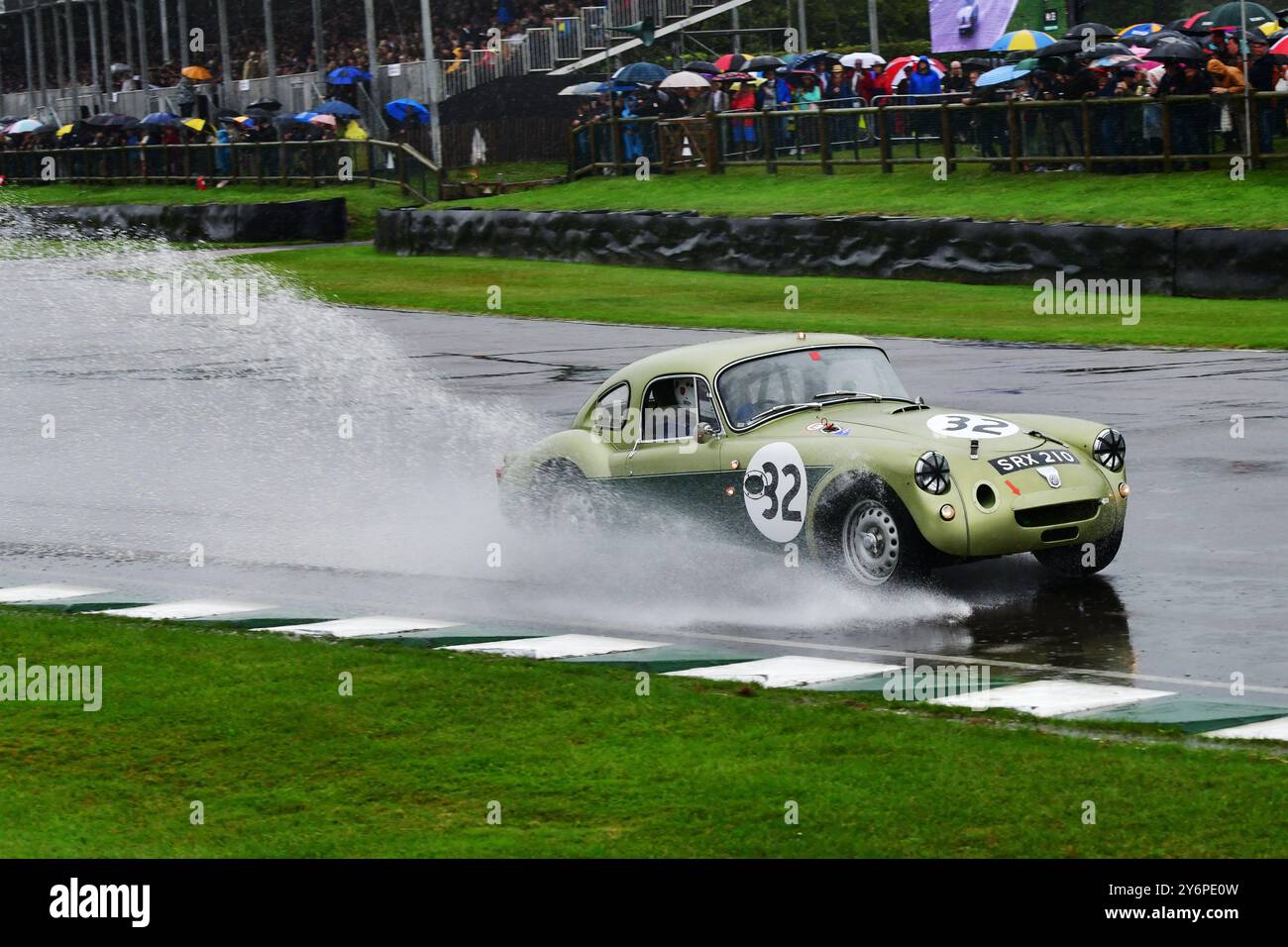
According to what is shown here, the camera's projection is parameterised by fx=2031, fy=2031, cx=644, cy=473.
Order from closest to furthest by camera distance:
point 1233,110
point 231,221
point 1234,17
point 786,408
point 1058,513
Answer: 1. point 1058,513
2. point 786,408
3. point 1233,110
4. point 1234,17
5. point 231,221

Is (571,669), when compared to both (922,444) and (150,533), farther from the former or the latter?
(150,533)

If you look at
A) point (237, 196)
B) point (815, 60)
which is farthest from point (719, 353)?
point (237, 196)

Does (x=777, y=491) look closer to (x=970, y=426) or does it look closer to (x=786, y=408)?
(x=786, y=408)

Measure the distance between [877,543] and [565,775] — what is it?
12.2ft

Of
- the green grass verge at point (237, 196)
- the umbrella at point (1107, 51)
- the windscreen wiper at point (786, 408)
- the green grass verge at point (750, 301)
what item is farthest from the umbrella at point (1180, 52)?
the windscreen wiper at point (786, 408)

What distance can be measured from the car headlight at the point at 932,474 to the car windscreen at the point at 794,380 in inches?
50.2

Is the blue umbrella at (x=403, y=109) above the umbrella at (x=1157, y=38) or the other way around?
above

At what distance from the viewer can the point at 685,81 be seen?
43.7 metres

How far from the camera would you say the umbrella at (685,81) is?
43375 millimetres

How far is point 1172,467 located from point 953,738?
7876 mm

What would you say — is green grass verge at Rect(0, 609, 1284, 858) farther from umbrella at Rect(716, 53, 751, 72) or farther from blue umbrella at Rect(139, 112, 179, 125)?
blue umbrella at Rect(139, 112, 179, 125)

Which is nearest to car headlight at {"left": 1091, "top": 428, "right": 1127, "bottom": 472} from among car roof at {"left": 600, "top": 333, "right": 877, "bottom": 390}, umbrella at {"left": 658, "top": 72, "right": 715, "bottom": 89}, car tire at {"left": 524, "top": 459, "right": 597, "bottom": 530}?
car roof at {"left": 600, "top": 333, "right": 877, "bottom": 390}

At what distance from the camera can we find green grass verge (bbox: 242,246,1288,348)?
24797 mm

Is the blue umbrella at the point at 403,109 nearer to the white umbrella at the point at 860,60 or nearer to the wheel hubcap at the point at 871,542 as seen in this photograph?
the white umbrella at the point at 860,60
